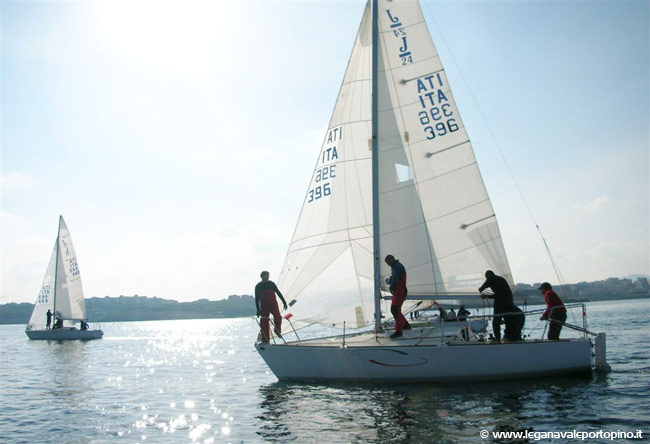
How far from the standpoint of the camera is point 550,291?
13086 mm

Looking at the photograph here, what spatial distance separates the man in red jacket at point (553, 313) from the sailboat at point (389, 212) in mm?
734

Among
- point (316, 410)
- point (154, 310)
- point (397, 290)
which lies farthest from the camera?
point (154, 310)

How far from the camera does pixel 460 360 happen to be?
11430mm

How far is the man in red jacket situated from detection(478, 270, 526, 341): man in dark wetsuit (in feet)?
2.10

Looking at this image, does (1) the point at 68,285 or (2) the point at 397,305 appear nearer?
(2) the point at 397,305

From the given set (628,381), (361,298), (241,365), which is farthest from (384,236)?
(241,365)

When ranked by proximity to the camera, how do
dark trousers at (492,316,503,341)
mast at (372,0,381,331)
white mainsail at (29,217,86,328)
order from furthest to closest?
white mainsail at (29,217,86,328), mast at (372,0,381,331), dark trousers at (492,316,503,341)

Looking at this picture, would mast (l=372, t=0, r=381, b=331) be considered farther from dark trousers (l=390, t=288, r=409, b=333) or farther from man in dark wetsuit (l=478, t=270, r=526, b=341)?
man in dark wetsuit (l=478, t=270, r=526, b=341)

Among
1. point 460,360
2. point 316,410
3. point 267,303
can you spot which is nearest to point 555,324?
point 460,360

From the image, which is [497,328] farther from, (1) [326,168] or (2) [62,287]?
(2) [62,287]

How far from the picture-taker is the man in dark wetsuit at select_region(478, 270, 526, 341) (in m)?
12.1

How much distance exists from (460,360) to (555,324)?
114 inches

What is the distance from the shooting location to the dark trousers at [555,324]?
12.3 m

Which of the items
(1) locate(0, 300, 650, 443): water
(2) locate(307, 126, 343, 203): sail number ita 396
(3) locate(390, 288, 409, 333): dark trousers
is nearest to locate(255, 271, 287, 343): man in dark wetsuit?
(1) locate(0, 300, 650, 443): water
